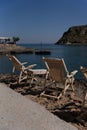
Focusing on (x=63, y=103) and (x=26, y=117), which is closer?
(x=26, y=117)

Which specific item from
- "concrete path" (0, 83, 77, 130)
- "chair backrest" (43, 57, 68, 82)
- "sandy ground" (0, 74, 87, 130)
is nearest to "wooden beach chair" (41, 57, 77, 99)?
"chair backrest" (43, 57, 68, 82)

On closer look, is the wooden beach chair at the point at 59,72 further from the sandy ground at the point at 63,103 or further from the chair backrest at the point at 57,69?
the sandy ground at the point at 63,103

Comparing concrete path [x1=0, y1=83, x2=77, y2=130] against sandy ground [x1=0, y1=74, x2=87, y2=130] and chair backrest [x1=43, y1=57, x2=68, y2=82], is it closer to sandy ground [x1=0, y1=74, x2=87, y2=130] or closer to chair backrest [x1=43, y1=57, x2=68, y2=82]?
sandy ground [x1=0, y1=74, x2=87, y2=130]

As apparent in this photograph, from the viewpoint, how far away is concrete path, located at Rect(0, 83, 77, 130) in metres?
5.82

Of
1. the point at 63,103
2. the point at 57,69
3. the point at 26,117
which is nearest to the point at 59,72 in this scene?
the point at 57,69

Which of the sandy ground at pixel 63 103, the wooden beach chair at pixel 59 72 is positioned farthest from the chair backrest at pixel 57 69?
the sandy ground at pixel 63 103

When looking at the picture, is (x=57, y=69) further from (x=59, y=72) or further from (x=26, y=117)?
(x=26, y=117)

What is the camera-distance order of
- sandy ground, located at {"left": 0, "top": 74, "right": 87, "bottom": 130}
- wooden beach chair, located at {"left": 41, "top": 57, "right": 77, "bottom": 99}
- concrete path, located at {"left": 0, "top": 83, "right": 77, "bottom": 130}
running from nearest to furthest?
concrete path, located at {"left": 0, "top": 83, "right": 77, "bottom": 130}, sandy ground, located at {"left": 0, "top": 74, "right": 87, "bottom": 130}, wooden beach chair, located at {"left": 41, "top": 57, "right": 77, "bottom": 99}

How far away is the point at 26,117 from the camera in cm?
641

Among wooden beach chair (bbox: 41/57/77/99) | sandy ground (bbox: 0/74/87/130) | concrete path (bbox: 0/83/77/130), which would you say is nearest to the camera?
concrete path (bbox: 0/83/77/130)

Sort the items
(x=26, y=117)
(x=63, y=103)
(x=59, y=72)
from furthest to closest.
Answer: (x=59, y=72) < (x=63, y=103) < (x=26, y=117)

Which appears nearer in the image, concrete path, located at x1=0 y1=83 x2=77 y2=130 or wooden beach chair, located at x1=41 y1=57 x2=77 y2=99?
concrete path, located at x1=0 y1=83 x2=77 y2=130

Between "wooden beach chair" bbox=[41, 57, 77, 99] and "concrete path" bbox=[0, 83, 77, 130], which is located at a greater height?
"wooden beach chair" bbox=[41, 57, 77, 99]

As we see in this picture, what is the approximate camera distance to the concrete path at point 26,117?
5.82 meters
